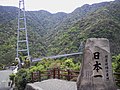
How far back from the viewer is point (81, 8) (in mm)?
81312

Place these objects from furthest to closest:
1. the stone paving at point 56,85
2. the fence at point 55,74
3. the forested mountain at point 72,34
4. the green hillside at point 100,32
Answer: the forested mountain at point 72,34
the green hillside at point 100,32
the fence at point 55,74
the stone paving at point 56,85

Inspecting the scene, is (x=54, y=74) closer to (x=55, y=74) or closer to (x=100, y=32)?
(x=55, y=74)

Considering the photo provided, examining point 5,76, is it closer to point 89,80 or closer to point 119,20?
point 119,20

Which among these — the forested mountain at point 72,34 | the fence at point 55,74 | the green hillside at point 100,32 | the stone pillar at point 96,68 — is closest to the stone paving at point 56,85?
the fence at point 55,74

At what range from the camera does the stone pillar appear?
585 cm

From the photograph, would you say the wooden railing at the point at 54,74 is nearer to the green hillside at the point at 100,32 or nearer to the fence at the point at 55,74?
the fence at the point at 55,74

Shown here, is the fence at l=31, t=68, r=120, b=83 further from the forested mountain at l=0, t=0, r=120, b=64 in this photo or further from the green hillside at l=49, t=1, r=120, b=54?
the forested mountain at l=0, t=0, r=120, b=64

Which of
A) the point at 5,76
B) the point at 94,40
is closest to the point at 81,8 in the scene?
the point at 5,76

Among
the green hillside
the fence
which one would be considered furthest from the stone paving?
the green hillside

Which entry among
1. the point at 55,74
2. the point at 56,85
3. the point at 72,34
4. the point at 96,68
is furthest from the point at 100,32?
the point at 96,68

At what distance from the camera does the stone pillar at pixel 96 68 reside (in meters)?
5.85

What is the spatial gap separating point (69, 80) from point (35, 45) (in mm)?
42391

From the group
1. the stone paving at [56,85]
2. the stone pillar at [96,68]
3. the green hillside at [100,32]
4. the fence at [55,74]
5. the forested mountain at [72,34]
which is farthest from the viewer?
the forested mountain at [72,34]

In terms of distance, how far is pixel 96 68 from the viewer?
586 cm
